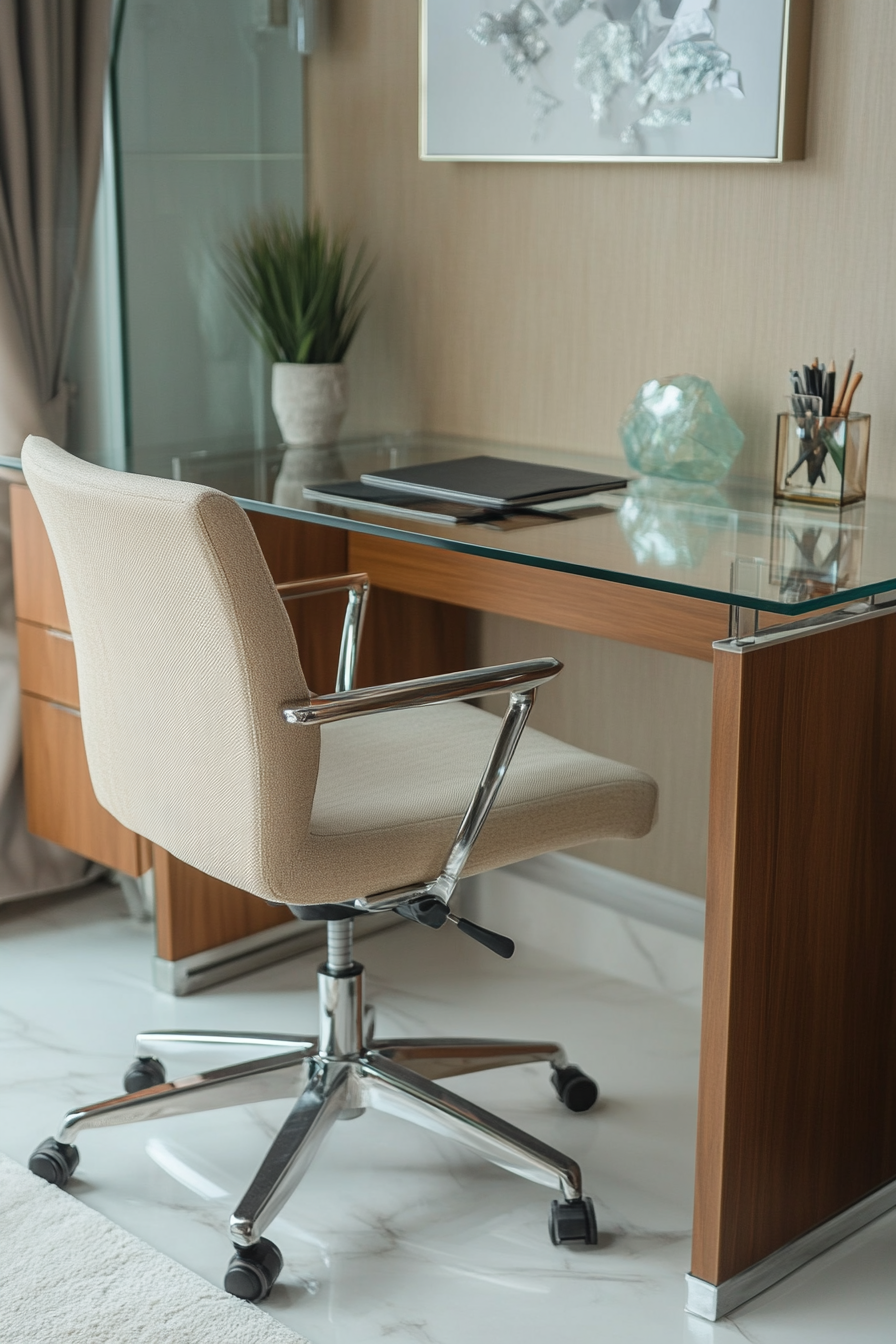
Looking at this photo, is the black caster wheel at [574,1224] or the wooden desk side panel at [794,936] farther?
the black caster wheel at [574,1224]

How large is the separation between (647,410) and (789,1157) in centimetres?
103

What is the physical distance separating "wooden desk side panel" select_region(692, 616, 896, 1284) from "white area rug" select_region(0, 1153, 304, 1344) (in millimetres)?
532

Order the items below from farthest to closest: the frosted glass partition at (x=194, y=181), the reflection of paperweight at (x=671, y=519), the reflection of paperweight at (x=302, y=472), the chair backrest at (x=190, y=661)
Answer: the frosted glass partition at (x=194, y=181) → the reflection of paperweight at (x=302, y=472) → the reflection of paperweight at (x=671, y=519) → the chair backrest at (x=190, y=661)

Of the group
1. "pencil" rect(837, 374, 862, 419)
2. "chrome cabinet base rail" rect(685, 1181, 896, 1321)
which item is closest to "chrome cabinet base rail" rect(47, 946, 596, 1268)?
"chrome cabinet base rail" rect(685, 1181, 896, 1321)

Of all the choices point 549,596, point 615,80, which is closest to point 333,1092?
point 549,596

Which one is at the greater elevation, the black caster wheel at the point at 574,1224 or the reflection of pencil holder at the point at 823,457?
the reflection of pencil holder at the point at 823,457

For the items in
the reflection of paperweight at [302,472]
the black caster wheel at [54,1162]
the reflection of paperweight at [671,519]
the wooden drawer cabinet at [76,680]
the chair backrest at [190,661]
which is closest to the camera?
the chair backrest at [190,661]

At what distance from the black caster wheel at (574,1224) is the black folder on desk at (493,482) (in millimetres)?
872

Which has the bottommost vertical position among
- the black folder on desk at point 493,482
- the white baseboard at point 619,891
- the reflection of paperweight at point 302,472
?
the white baseboard at point 619,891

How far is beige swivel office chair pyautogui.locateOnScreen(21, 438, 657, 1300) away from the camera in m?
1.63

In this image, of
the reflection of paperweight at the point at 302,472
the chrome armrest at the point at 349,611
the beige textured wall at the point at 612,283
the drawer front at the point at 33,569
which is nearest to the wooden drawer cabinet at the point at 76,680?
the drawer front at the point at 33,569

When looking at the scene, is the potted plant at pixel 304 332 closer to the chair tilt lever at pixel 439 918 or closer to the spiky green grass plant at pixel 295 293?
the spiky green grass plant at pixel 295 293

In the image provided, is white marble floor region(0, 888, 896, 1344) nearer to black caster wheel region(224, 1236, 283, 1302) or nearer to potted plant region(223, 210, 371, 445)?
black caster wheel region(224, 1236, 283, 1302)

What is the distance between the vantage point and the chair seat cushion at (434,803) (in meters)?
1.74
